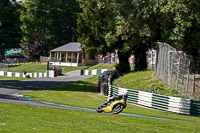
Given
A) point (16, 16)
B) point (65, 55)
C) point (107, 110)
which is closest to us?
point (107, 110)

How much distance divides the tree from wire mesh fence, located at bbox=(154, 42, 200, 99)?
55686 mm

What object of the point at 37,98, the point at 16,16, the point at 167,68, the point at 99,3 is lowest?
the point at 37,98

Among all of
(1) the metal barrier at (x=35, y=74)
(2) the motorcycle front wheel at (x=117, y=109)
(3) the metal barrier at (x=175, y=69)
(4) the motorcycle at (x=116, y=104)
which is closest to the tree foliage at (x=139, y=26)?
(3) the metal barrier at (x=175, y=69)

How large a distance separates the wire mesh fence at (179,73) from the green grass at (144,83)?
530 millimetres

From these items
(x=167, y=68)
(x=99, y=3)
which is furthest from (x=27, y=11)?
(x=167, y=68)

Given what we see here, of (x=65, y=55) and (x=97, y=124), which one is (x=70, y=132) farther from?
(x=65, y=55)

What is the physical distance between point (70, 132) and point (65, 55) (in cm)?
5783

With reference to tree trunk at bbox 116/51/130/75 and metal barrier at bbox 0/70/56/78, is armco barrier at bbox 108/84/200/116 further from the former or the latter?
metal barrier at bbox 0/70/56/78

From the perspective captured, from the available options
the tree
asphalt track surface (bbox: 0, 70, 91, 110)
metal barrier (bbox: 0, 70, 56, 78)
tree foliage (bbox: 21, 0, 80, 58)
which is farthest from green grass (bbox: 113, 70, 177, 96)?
the tree

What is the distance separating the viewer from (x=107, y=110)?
49.2 feet

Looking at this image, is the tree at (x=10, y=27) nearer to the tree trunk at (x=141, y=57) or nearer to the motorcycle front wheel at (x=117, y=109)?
the tree trunk at (x=141, y=57)

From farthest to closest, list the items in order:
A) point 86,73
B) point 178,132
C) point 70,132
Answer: point 86,73 < point 178,132 < point 70,132

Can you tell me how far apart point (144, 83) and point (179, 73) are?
5.55 meters

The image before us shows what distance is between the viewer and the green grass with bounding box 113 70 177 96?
2261 centimetres
